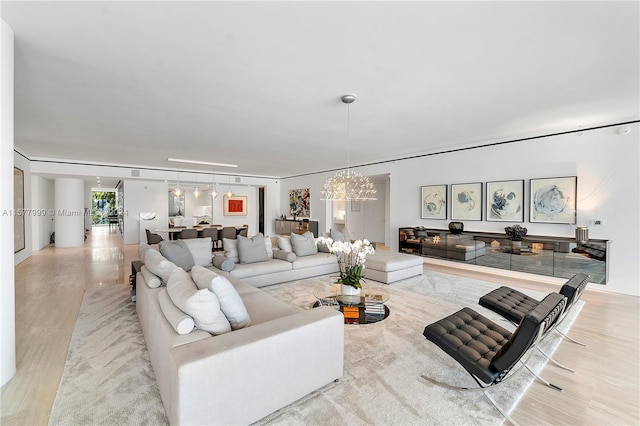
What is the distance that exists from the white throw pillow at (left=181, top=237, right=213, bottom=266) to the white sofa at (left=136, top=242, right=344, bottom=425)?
87.1 inches

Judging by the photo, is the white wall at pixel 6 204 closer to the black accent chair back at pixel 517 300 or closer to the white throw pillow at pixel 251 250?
the white throw pillow at pixel 251 250

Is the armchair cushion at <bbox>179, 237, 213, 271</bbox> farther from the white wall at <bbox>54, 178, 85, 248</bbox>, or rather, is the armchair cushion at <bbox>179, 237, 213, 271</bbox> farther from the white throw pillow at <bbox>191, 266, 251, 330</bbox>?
the white wall at <bbox>54, 178, 85, 248</bbox>

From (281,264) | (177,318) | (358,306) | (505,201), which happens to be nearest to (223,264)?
(281,264)

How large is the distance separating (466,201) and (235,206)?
9532 mm

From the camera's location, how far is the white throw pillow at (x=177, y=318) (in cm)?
185

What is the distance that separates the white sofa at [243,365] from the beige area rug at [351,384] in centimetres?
16

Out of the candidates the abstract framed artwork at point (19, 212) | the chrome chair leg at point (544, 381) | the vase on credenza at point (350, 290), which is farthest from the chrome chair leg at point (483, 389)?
the abstract framed artwork at point (19, 212)

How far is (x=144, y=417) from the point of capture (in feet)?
6.13

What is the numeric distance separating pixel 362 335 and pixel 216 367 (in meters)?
1.87

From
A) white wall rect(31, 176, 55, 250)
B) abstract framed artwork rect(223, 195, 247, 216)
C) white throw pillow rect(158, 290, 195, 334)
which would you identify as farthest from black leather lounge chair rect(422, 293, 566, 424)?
white wall rect(31, 176, 55, 250)

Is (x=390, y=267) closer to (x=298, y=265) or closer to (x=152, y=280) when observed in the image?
(x=298, y=265)

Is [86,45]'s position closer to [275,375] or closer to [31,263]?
[275,375]

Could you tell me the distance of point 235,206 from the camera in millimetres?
12641

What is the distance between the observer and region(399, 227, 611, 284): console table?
4633 mm
